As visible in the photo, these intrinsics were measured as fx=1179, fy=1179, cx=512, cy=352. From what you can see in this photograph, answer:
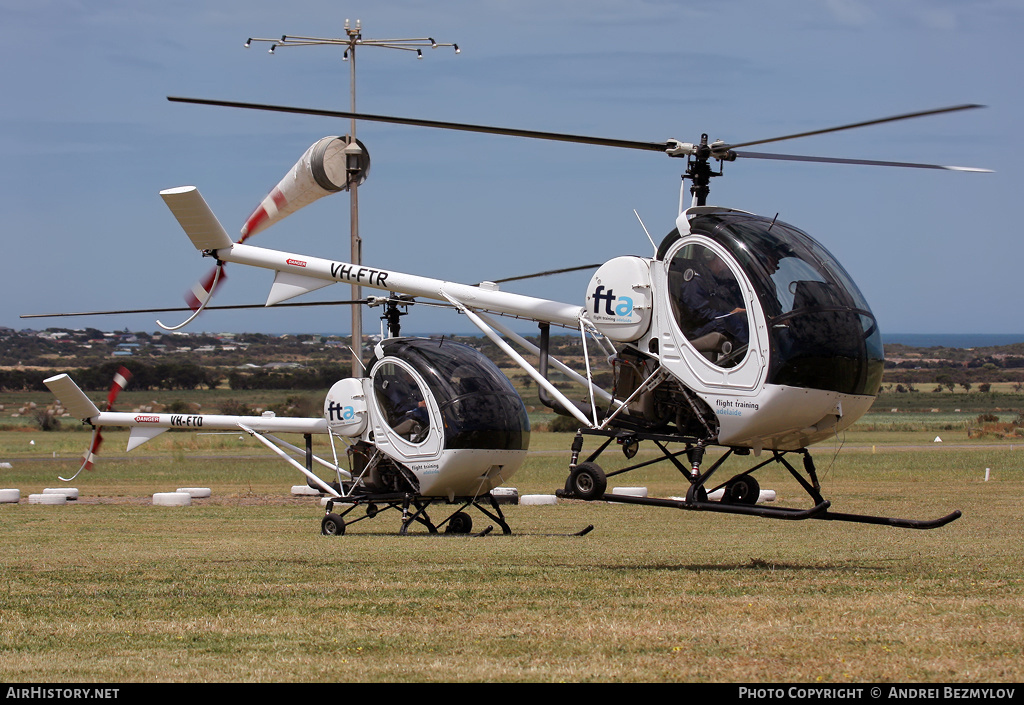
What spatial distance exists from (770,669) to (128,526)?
16.4 meters

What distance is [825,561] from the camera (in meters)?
13.4

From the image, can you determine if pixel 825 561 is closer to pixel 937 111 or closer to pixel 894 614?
pixel 894 614

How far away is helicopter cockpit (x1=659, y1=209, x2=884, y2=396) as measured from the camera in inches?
441

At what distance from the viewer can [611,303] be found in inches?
500

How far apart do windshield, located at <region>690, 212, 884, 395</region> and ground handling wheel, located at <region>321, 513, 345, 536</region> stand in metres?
10.9

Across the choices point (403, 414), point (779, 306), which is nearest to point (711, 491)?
point (779, 306)

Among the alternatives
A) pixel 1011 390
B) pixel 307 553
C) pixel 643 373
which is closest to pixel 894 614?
pixel 643 373

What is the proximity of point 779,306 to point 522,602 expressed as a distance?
370 centimetres

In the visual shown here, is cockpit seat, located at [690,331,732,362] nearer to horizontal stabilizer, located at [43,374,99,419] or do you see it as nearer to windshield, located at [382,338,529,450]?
windshield, located at [382,338,529,450]

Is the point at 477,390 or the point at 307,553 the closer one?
the point at 307,553

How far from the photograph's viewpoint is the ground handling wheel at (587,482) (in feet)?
42.8

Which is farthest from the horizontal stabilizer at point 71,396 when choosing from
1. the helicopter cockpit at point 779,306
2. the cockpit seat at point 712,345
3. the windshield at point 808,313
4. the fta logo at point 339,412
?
the windshield at point 808,313

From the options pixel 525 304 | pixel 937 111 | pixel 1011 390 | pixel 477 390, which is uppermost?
pixel 937 111

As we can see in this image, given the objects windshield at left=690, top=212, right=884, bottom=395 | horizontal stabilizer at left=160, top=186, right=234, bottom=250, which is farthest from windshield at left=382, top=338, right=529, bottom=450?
windshield at left=690, top=212, right=884, bottom=395
